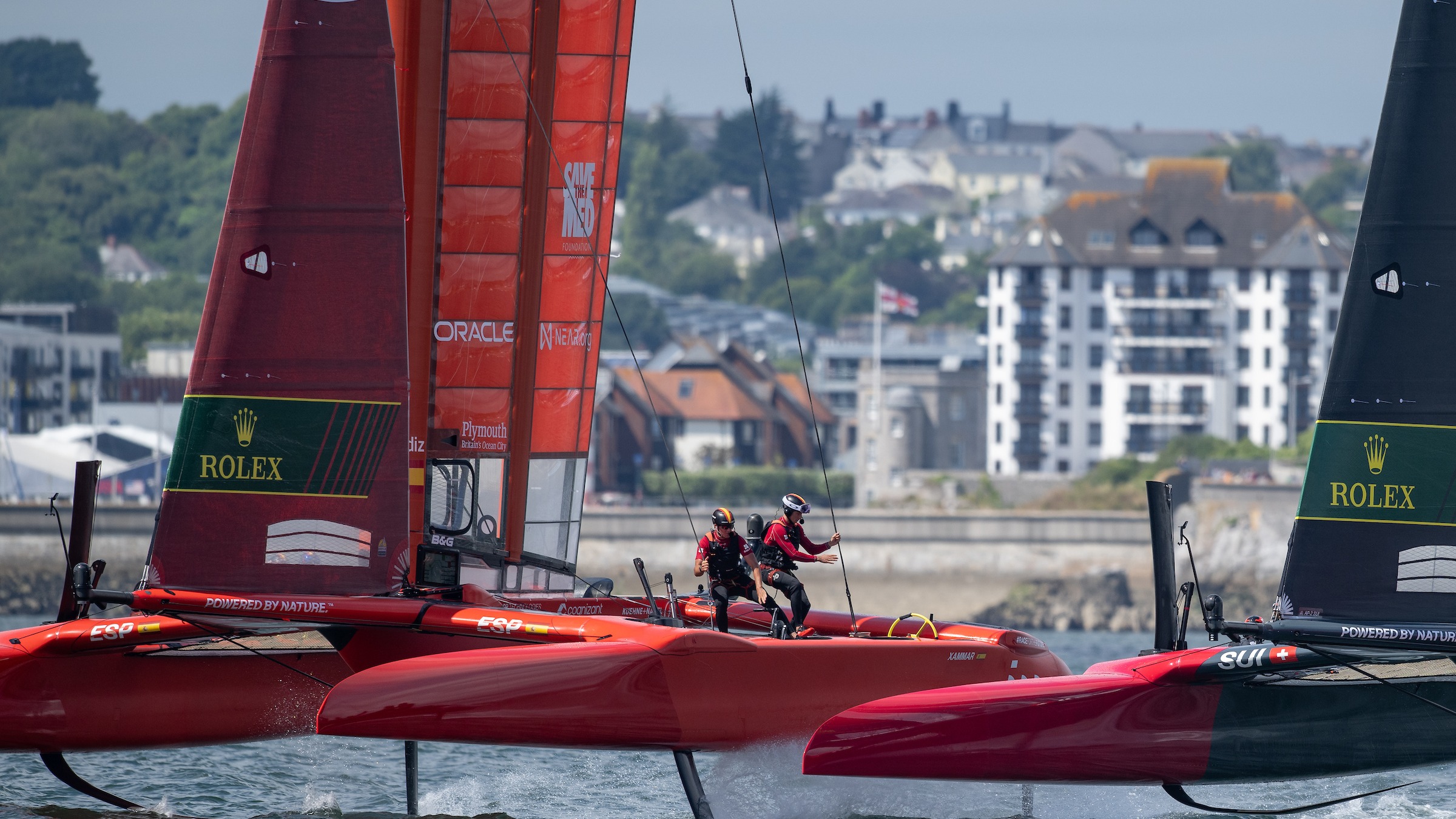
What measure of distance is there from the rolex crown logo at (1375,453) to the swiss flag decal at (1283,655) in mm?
1182

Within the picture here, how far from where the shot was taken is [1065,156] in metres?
175

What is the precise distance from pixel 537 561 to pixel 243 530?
3.34 m

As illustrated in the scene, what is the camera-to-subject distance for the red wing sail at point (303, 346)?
12.2 meters

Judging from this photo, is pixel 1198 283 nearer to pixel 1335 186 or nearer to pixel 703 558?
pixel 703 558

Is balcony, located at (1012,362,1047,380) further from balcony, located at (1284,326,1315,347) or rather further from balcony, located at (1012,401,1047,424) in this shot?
balcony, located at (1284,326,1315,347)

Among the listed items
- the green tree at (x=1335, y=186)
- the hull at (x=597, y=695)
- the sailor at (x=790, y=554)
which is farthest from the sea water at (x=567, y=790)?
the green tree at (x=1335, y=186)

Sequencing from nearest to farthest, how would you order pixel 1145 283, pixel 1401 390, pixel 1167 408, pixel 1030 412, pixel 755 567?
pixel 1401 390
pixel 755 567
pixel 1030 412
pixel 1145 283
pixel 1167 408

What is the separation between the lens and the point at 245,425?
1221 centimetres

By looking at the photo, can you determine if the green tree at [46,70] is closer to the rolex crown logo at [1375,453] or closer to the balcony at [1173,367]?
the balcony at [1173,367]

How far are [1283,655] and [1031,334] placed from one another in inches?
2464

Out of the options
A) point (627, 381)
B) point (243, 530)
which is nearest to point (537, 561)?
point (243, 530)

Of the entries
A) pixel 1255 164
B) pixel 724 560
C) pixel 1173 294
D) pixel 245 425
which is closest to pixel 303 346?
pixel 245 425

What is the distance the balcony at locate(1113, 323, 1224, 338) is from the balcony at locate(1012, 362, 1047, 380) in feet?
10.2

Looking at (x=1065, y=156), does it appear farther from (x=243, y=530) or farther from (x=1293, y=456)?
(x=243, y=530)
